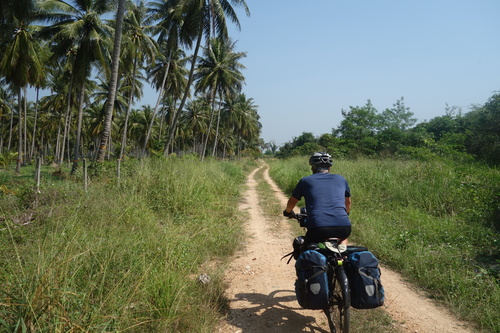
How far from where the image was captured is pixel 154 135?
4347 cm

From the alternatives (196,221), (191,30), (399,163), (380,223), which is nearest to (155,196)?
(196,221)

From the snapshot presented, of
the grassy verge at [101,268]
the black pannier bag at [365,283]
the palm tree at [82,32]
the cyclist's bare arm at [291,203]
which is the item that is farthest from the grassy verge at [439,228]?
the palm tree at [82,32]

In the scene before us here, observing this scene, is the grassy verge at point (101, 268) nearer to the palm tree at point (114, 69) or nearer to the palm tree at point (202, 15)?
the palm tree at point (114, 69)

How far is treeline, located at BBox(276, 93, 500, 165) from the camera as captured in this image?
43.4 ft

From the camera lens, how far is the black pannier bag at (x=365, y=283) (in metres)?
2.05

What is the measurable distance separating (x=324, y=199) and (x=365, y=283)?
79cm

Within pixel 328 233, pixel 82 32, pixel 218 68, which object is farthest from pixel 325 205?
pixel 218 68

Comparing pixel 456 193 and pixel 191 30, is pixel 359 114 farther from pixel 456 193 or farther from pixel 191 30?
pixel 456 193

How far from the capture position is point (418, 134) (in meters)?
19.5

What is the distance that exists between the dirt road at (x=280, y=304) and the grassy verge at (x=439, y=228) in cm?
29

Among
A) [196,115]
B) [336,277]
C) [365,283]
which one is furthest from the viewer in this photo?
[196,115]

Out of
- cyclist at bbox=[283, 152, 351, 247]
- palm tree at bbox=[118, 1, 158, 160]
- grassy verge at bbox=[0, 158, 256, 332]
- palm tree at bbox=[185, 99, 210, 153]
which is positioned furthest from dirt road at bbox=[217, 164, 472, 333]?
palm tree at bbox=[185, 99, 210, 153]

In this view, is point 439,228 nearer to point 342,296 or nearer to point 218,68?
point 342,296

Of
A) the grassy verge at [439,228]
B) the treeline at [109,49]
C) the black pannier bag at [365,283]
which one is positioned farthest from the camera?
the treeline at [109,49]
